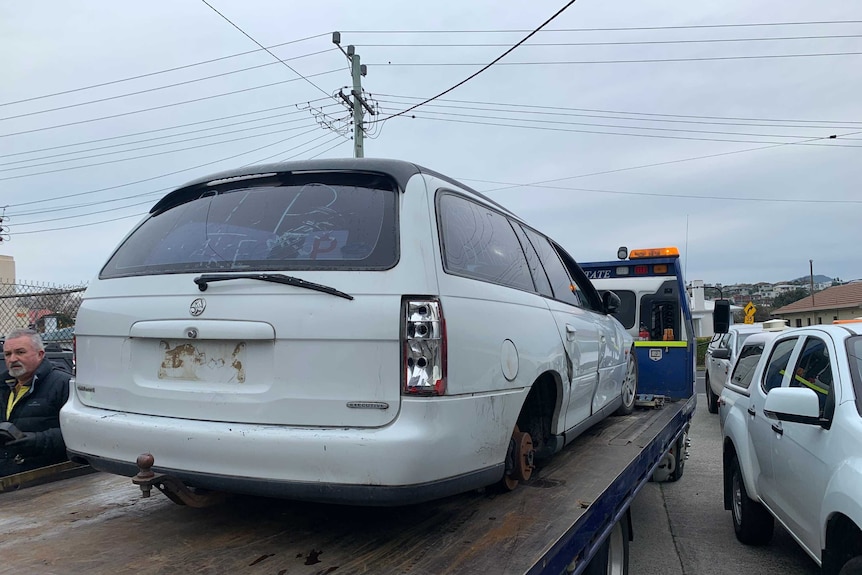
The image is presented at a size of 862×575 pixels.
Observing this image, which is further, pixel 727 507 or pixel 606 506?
pixel 727 507

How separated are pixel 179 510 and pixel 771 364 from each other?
4.14m

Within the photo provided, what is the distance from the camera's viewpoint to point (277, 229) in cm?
277

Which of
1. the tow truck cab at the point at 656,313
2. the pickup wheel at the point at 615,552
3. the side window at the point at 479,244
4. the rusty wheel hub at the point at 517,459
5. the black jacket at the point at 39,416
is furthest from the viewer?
the tow truck cab at the point at 656,313

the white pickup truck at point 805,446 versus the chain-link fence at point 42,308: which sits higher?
the chain-link fence at point 42,308

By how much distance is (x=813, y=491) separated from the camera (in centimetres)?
337

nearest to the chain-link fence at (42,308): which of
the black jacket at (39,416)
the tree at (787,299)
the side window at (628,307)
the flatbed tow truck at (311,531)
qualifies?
the black jacket at (39,416)

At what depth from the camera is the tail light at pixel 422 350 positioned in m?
2.39

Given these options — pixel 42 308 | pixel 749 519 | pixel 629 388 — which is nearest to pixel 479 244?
pixel 749 519

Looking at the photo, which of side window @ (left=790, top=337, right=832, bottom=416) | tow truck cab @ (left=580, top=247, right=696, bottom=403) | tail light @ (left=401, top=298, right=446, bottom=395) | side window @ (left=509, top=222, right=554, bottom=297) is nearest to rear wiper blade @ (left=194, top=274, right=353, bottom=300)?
tail light @ (left=401, top=298, right=446, bottom=395)

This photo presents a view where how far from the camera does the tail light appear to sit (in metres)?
2.39

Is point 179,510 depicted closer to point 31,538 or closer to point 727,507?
point 31,538

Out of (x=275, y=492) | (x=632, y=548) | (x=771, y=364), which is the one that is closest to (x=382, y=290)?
(x=275, y=492)

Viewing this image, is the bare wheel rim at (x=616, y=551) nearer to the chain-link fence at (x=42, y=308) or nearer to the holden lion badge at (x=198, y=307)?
the holden lion badge at (x=198, y=307)

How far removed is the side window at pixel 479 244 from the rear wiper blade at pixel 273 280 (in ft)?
1.58
